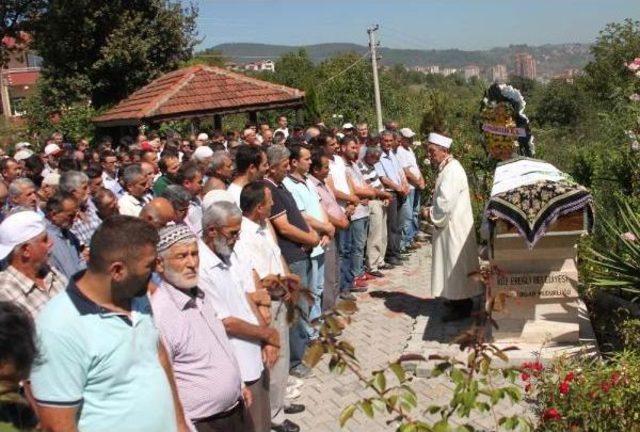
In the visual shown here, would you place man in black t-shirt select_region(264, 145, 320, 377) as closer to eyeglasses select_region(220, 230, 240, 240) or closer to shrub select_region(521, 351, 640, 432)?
eyeglasses select_region(220, 230, 240, 240)

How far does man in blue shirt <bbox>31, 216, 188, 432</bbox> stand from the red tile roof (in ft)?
42.5

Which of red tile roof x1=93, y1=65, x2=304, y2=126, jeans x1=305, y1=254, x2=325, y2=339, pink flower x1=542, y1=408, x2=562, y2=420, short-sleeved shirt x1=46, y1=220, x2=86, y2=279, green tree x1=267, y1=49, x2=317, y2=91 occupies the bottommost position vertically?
pink flower x1=542, y1=408, x2=562, y2=420

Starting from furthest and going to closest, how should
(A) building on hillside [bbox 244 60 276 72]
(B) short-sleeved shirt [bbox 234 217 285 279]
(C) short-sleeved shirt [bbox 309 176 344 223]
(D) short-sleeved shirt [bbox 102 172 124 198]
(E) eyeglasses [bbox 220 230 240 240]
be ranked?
(A) building on hillside [bbox 244 60 276 72], (D) short-sleeved shirt [bbox 102 172 124 198], (C) short-sleeved shirt [bbox 309 176 344 223], (B) short-sleeved shirt [bbox 234 217 285 279], (E) eyeglasses [bbox 220 230 240 240]

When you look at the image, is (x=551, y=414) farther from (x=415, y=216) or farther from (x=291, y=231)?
(x=415, y=216)

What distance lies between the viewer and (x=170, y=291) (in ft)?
10.6

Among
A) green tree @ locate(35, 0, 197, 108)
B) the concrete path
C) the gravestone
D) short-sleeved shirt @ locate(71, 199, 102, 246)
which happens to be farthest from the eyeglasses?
green tree @ locate(35, 0, 197, 108)

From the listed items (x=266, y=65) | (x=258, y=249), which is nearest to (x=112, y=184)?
(x=258, y=249)

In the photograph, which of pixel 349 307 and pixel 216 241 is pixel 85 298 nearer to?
pixel 349 307

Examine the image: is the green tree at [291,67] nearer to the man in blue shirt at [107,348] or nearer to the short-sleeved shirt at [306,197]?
the short-sleeved shirt at [306,197]

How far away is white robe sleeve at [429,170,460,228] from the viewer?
6.89 meters

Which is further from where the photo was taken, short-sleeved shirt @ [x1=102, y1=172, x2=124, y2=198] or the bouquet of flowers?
short-sleeved shirt @ [x1=102, y1=172, x2=124, y2=198]

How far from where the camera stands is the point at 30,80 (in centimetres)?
7262

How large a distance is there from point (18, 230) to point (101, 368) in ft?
4.90

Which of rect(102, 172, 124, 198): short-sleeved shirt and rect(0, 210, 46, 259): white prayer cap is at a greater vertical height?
rect(0, 210, 46, 259): white prayer cap
